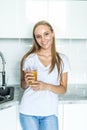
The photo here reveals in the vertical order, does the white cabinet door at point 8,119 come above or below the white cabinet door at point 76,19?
below

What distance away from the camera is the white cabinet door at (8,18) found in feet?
8.01

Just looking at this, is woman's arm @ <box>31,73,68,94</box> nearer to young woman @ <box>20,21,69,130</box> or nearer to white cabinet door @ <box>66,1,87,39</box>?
young woman @ <box>20,21,69,130</box>

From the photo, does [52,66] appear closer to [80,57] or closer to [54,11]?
[54,11]

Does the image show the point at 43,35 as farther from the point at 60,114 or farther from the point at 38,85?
the point at 60,114

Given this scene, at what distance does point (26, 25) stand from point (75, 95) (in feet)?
2.42

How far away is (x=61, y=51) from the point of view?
2.85m

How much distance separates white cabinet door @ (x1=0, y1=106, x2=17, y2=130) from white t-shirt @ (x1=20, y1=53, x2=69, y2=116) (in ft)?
0.53

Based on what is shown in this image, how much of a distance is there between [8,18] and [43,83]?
27.6 inches

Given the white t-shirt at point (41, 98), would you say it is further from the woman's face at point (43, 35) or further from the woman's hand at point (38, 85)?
the woman's face at point (43, 35)

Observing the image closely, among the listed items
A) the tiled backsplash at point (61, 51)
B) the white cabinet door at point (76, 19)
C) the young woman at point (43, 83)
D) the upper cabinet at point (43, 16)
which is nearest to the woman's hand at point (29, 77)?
the young woman at point (43, 83)

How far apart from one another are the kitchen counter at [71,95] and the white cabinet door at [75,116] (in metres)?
0.04

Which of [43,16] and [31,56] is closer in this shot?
[31,56]

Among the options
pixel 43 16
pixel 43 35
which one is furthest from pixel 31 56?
pixel 43 16

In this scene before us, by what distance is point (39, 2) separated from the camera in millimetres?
2465
